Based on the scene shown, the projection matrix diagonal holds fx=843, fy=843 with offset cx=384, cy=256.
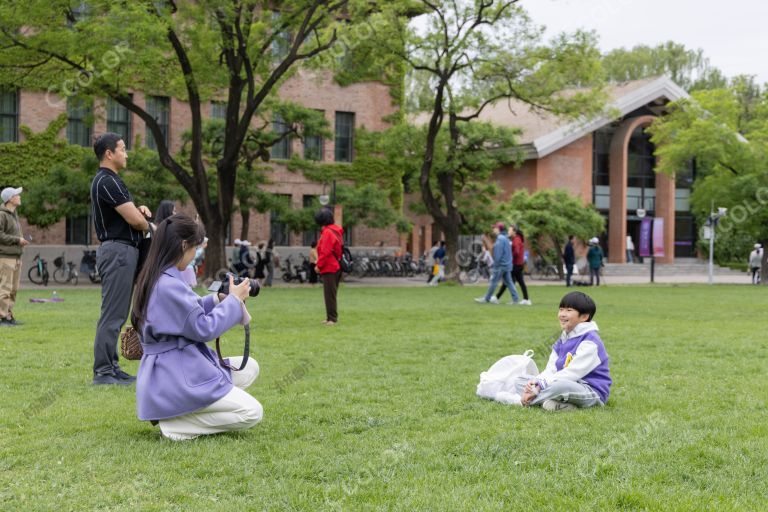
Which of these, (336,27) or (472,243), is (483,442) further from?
(472,243)

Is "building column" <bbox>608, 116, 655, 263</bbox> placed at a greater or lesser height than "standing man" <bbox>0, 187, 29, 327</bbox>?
greater

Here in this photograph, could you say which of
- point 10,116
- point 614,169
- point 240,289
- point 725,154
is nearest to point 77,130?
point 10,116

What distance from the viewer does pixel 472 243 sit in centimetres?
3941

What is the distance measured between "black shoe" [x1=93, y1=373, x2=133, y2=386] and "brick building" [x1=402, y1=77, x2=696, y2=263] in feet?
113

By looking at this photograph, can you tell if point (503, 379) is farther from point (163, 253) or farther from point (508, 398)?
point (163, 253)

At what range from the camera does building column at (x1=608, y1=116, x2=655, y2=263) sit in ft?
149

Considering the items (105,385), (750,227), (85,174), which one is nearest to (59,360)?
(105,385)

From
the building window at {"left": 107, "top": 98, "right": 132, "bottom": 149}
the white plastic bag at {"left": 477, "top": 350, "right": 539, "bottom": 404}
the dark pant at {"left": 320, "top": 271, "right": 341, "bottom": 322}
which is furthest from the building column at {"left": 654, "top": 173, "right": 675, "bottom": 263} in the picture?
the white plastic bag at {"left": 477, "top": 350, "right": 539, "bottom": 404}

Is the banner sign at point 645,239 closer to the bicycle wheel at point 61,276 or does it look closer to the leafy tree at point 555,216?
the leafy tree at point 555,216

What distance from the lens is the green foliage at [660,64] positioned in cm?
5866

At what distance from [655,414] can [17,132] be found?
88.3 feet

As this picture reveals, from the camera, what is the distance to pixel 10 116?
1099 inches

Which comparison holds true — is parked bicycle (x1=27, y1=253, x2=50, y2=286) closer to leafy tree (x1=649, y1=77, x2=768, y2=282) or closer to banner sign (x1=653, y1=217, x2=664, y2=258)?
leafy tree (x1=649, y1=77, x2=768, y2=282)

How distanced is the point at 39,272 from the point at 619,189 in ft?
104
